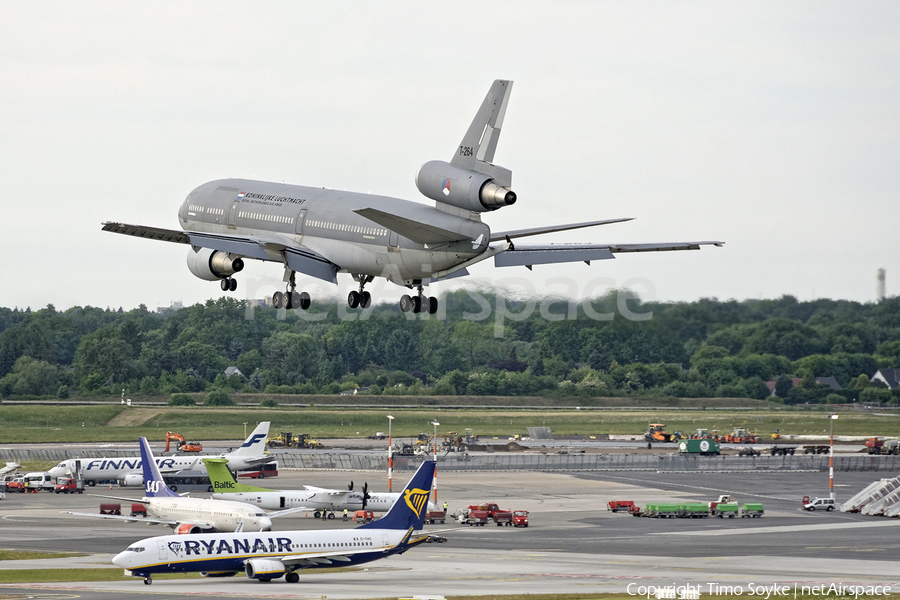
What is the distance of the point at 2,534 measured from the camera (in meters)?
109

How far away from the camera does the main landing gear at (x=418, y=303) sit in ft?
228

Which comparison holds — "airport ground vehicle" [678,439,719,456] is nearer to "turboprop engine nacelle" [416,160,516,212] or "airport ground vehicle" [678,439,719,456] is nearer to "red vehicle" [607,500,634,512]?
"red vehicle" [607,500,634,512]

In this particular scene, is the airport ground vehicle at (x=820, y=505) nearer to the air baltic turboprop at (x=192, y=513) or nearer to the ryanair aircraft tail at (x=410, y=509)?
the ryanair aircraft tail at (x=410, y=509)

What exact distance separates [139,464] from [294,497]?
109 ft

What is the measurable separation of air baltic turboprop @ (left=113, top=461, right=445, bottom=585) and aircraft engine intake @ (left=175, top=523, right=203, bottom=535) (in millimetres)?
17337

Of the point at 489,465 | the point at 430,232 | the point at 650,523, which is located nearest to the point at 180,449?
the point at 489,465

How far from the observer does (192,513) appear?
368 feet

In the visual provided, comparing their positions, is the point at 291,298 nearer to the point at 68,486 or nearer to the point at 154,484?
the point at 154,484

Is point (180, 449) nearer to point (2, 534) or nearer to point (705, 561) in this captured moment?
point (2, 534)

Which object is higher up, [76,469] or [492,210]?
[492,210]

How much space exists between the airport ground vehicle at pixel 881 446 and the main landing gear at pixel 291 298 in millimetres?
135918

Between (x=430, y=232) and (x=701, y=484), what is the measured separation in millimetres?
103299

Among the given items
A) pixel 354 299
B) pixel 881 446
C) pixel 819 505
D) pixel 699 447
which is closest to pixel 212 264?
pixel 354 299

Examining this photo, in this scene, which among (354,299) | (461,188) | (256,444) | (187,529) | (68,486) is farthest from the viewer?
(256,444)
